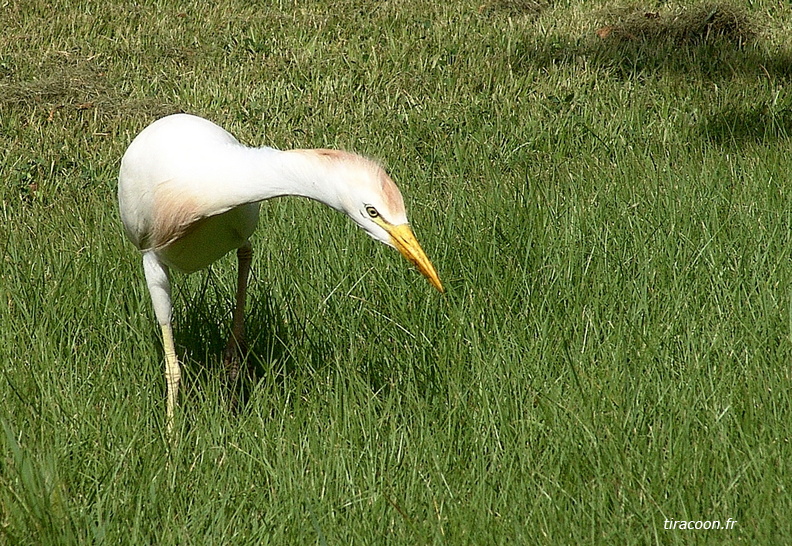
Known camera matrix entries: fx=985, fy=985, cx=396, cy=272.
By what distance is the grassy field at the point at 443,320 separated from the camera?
2.38 m

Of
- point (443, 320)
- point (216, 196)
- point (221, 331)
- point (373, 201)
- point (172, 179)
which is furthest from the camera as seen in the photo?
point (221, 331)

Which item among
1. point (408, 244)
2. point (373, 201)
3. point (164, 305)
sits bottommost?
point (164, 305)

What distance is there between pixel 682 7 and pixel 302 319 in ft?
15.5

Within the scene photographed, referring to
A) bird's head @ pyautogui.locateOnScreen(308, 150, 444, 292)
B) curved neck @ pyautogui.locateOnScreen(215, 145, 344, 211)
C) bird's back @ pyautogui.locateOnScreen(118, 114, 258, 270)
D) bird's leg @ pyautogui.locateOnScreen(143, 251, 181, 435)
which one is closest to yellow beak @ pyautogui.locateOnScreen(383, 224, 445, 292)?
bird's head @ pyautogui.locateOnScreen(308, 150, 444, 292)

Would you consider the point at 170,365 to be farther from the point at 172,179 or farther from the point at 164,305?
the point at 172,179

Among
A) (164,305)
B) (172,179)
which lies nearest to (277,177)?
(172,179)

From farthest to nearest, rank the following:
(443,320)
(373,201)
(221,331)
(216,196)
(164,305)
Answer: (221,331)
(443,320)
(164,305)
(216,196)
(373,201)

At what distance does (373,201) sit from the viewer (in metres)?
2.30

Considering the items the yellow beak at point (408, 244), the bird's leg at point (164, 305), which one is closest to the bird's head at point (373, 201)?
the yellow beak at point (408, 244)

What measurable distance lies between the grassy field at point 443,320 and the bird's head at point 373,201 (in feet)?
2.00

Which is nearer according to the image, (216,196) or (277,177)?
(277,177)

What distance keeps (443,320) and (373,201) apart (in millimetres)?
1103

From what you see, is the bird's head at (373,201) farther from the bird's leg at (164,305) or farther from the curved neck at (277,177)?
the bird's leg at (164,305)

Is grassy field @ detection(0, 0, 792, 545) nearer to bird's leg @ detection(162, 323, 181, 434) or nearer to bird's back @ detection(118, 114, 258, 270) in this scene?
bird's leg @ detection(162, 323, 181, 434)
